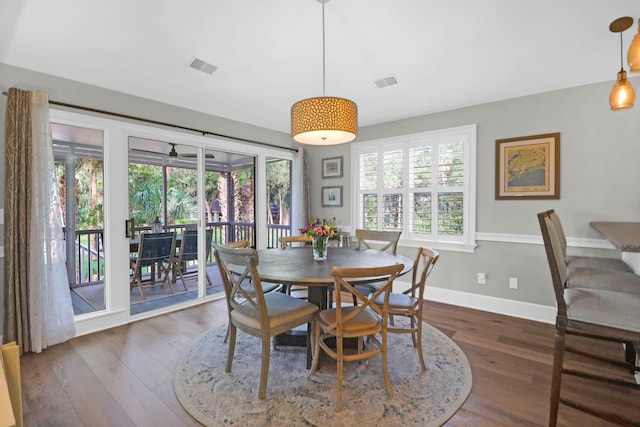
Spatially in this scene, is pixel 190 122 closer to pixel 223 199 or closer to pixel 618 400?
pixel 223 199

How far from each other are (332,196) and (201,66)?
9.17ft

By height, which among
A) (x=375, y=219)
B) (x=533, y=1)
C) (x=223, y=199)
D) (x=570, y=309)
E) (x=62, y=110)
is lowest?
(x=570, y=309)

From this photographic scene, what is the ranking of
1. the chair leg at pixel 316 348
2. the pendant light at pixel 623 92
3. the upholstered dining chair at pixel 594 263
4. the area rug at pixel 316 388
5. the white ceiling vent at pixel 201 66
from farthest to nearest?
the white ceiling vent at pixel 201 66 → the upholstered dining chair at pixel 594 263 → the chair leg at pixel 316 348 → the pendant light at pixel 623 92 → the area rug at pixel 316 388

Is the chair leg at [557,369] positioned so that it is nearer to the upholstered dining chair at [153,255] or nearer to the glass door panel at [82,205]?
the glass door panel at [82,205]

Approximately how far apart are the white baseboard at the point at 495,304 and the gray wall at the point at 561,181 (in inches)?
2.6

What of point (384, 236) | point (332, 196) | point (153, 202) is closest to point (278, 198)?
point (332, 196)

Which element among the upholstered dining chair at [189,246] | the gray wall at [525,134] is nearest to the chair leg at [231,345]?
the upholstered dining chair at [189,246]

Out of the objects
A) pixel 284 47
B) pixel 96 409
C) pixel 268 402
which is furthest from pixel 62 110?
pixel 268 402

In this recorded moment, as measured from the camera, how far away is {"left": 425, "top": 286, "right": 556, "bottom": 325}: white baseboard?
10.7ft

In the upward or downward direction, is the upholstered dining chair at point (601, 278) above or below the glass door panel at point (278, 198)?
below

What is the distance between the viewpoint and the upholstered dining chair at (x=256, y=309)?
197 centimetres

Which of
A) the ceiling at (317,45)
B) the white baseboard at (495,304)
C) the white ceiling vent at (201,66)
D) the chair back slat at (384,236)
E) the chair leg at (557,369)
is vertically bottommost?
the white baseboard at (495,304)

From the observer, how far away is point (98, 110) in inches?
120

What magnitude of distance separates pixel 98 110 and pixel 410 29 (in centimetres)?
300
